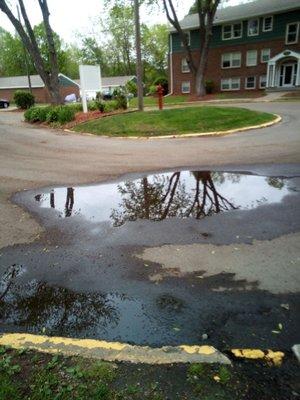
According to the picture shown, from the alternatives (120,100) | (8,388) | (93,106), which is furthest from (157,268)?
(120,100)

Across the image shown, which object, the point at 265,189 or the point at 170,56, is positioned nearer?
the point at 265,189

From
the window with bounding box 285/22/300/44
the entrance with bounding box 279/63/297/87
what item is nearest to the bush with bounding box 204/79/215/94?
the entrance with bounding box 279/63/297/87

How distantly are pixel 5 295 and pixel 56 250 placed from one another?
42.9 inches

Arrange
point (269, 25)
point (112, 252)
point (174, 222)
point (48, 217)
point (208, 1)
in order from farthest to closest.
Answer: point (269, 25) < point (208, 1) < point (48, 217) < point (174, 222) < point (112, 252)

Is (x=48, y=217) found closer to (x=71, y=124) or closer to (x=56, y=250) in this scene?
(x=56, y=250)

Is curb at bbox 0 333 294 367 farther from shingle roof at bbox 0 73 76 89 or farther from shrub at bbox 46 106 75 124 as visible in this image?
shingle roof at bbox 0 73 76 89

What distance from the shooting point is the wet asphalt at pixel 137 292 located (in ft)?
11.1

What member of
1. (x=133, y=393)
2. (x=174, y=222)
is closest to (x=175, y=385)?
(x=133, y=393)

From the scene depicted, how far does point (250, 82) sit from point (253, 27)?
5463mm

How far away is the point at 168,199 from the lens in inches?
286

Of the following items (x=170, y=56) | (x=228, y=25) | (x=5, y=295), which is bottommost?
(x=5, y=295)

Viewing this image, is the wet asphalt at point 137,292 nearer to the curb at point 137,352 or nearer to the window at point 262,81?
the curb at point 137,352

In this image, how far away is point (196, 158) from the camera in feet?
34.3

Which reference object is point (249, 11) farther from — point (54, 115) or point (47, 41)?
point (54, 115)
